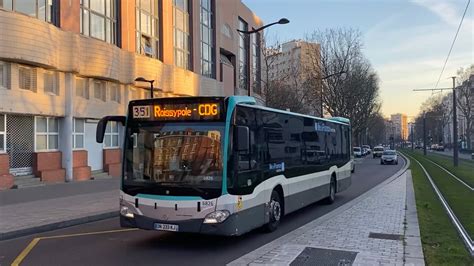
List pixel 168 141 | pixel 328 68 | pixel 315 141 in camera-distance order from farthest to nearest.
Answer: pixel 328 68 → pixel 315 141 → pixel 168 141

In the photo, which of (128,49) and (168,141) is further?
(128,49)

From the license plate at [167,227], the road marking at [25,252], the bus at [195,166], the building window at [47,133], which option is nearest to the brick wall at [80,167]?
the building window at [47,133]

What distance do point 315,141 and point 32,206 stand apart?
333 inches

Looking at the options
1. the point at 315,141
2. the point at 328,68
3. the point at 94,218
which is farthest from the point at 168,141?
the point at 328,68

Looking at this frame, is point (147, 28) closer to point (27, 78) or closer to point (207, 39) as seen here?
point (207, 39)

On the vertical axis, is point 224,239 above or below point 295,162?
below

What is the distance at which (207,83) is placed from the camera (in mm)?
40719

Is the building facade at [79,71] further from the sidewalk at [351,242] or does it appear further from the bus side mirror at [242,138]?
the bus side mirror at [242,138]

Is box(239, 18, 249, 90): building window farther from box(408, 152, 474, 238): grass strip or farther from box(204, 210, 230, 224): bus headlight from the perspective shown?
box(204, 210, 230, 224): bus headlight

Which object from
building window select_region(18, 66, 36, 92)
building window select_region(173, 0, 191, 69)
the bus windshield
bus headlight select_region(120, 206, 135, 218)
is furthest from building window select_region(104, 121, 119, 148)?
the bus windshield

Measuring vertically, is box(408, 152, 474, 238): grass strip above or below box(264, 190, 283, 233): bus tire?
below

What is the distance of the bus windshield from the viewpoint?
8.56m

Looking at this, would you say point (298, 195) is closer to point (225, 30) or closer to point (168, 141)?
point (168, 141)

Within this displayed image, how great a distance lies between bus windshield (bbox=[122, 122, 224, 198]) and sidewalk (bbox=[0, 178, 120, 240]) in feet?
11.8
